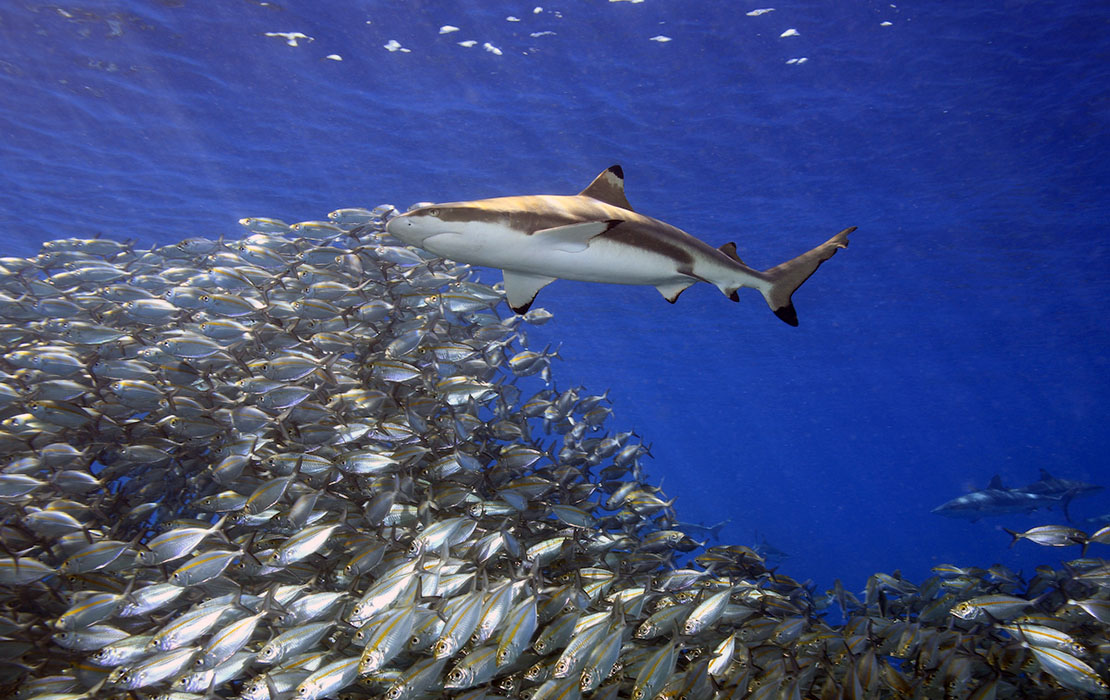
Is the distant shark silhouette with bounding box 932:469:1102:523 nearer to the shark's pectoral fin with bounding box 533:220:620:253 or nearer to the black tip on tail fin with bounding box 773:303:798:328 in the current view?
the black tip on tail fin with bounding box 773:303:798:328

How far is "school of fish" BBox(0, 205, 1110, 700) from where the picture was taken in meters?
3.23

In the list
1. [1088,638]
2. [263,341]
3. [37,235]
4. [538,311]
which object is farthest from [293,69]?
[37,235]

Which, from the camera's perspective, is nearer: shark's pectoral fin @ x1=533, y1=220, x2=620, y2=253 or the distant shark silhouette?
shark's pectoral fin @ x1=533, y1=220, x2=620, y2=253

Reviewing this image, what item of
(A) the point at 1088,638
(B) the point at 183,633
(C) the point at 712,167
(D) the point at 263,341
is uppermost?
(C) the point at 712,167

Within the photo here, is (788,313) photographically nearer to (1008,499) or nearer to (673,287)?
(673,287)

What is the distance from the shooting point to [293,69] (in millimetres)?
15492

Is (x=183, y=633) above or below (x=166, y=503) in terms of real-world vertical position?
below

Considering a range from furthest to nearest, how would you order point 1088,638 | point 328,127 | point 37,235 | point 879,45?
point 37,235 < point 328,127 < point 879,45 < point 1088,638

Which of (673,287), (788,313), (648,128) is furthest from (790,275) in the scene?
(648,128)

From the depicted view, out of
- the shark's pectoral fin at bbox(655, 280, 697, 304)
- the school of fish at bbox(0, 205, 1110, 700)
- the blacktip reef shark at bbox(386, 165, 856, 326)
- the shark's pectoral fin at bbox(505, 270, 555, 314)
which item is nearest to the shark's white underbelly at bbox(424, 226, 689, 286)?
the blacktip reef shark at bbox(386, 165, 856, 326)

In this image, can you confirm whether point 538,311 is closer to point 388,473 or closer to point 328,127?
point 388,473

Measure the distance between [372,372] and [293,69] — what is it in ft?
46.8

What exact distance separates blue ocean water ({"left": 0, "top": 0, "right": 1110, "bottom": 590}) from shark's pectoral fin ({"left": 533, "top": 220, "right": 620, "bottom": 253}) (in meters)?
4.28

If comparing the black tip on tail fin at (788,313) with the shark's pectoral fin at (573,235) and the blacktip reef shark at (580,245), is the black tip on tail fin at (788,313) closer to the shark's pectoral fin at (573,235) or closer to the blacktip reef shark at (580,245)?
the blacktip reef shark at (580,245)
